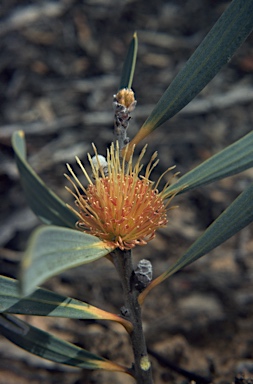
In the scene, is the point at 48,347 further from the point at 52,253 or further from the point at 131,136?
the point at 131,136

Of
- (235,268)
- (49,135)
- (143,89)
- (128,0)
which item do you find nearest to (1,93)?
(49,135)

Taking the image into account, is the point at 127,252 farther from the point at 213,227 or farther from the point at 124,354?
the point at 124,354

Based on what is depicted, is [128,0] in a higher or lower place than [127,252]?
higher

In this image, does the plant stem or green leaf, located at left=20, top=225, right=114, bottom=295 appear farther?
the plant stem

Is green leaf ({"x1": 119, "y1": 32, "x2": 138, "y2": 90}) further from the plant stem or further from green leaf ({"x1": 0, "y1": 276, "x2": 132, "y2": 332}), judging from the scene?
green leaf ({"x1": 0, "y1": 276, "x2": 132, "y2": 332})

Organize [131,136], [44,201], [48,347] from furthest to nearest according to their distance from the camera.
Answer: [131,136] < [44,201] < [48,347]

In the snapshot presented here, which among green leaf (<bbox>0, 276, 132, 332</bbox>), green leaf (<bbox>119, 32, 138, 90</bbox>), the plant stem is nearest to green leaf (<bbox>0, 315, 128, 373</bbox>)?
the plant stem

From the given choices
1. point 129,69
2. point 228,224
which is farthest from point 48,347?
point 129,69
